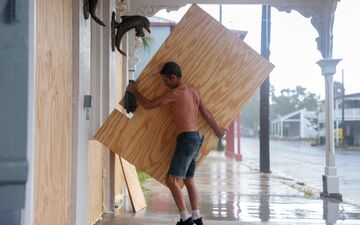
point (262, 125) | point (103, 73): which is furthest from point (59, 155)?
point (262, 125)

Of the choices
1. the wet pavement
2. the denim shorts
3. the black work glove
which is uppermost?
the black work glove

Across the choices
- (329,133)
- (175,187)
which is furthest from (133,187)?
(329,133)

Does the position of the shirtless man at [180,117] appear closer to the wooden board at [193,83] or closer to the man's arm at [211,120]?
the man's arm at [211,120]

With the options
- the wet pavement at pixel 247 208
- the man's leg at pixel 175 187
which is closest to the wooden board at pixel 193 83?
the man's leg at pixel 175 187

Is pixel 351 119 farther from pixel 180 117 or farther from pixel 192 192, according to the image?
→ pixel 180 117

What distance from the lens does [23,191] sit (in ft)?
4.23

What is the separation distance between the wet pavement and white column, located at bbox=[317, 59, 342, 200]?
0.36 metres

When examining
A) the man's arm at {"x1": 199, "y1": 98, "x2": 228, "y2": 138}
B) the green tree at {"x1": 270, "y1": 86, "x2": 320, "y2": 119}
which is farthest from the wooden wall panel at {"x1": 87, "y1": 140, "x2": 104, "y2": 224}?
the green tree at {"x1": 270, "y1": 86, "x2": 320, "y2": 119}

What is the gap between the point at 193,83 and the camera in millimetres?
5516

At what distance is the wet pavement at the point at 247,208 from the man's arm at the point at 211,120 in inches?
53.3

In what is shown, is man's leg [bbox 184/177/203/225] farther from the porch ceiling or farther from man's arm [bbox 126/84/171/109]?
the porch ceiling

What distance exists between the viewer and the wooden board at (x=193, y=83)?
5.39m

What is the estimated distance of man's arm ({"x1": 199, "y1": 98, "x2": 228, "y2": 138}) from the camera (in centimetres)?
534

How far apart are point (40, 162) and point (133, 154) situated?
1.70 meters
